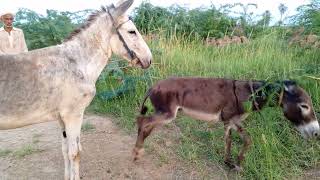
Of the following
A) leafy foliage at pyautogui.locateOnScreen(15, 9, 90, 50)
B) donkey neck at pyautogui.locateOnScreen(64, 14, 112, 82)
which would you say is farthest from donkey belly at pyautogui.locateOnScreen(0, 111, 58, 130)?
leafy foliage at pyautogui.locateOnScreen(15, 9, 90, 50)

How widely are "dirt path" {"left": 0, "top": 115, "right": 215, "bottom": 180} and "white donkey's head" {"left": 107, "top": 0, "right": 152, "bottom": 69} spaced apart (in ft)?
4.05

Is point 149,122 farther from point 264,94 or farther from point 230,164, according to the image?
point 264,94

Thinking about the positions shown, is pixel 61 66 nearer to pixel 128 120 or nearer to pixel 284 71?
pixel 128 120

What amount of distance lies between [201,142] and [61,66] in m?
2.14

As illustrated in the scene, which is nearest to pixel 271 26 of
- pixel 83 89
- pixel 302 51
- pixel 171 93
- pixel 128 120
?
pixel 302 51

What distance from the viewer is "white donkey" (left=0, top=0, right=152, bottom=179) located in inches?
169

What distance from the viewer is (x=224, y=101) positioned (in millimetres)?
5020

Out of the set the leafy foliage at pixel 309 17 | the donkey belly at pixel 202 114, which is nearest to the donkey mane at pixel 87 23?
the donkey belly at pixel 202 114

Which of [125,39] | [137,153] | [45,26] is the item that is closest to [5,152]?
[137,153]

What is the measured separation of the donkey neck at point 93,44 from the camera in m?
4.70

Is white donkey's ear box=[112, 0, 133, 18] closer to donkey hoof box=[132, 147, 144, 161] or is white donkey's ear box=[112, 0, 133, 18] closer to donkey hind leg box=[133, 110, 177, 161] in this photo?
donkey hind leg box=[133, 110, 177, 161]

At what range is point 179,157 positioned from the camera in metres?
5.50

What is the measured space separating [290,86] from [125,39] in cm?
180

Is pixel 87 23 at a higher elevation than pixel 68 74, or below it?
higher
